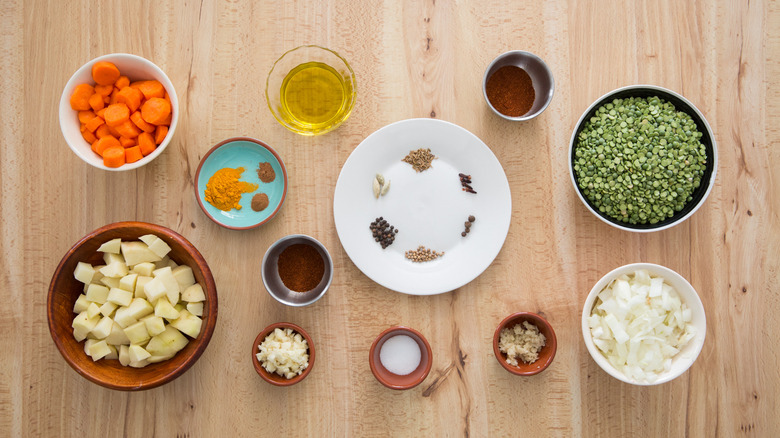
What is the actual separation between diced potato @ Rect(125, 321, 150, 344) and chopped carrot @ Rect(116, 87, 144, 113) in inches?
27.5

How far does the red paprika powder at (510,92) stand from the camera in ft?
5.65

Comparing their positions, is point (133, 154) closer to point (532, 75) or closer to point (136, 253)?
point (136, 253)

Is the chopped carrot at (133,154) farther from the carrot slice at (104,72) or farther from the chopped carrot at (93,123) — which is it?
the carrot slice at (104,72)

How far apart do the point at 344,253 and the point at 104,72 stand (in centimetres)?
98

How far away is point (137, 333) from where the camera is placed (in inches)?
60.2

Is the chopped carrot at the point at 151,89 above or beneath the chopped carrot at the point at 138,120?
above

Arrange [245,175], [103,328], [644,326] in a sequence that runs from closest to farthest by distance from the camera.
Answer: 1. [103,328]
2. [644,326]
3. [245,175]

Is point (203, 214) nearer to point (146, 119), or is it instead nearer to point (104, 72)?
point (146, 119)

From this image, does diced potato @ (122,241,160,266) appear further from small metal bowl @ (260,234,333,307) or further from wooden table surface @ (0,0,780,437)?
small metal bowl @ (260,234,333,307)

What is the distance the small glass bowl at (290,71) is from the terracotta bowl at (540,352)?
90 centimetres

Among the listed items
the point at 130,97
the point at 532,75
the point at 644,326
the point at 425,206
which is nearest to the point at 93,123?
the point at 130,97

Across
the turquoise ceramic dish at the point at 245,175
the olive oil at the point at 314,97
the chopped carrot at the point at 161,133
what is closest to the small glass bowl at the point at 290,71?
the olive oil at the point at 314,97

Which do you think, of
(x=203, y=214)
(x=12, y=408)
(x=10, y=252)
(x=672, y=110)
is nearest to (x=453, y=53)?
(x=672, y=110)

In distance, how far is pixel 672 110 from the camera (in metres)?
1.68
